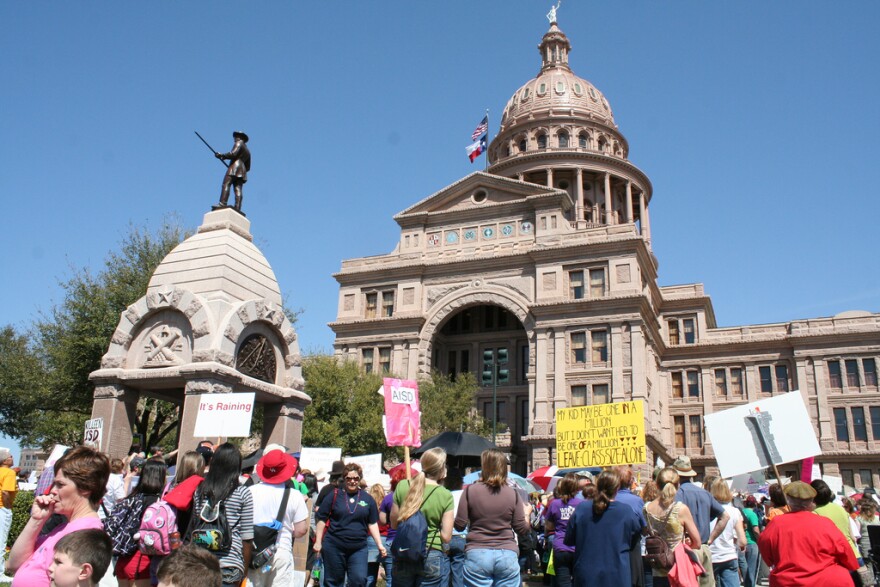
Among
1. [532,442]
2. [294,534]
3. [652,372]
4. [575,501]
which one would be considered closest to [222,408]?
[294,534]

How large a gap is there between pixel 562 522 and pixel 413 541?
2.94 metres

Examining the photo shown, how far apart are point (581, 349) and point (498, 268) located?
800 centimetres

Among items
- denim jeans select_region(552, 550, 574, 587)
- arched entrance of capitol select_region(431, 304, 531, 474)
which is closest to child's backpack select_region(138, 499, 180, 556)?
denim jeans select_region(552, 550, 574, 587)

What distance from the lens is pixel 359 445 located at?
127 feet

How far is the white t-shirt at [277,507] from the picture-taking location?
6953mm

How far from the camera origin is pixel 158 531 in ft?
18.4

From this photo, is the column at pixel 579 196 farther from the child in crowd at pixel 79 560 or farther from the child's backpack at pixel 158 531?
the child in crowd at pixel 79 560

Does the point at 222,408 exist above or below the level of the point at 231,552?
above

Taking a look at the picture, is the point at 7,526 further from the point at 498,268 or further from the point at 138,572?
the point at 498,268

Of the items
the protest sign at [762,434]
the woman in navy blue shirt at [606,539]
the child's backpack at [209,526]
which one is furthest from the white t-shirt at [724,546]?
the child's backpack at [209,526]

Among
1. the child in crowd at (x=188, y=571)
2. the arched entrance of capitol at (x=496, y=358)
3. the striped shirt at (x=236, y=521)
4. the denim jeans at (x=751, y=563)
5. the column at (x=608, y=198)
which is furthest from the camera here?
the column at (x=608, y=198)

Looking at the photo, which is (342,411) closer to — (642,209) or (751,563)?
(751,563)

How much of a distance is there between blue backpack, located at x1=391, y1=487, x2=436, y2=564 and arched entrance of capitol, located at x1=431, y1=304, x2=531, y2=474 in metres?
37.8

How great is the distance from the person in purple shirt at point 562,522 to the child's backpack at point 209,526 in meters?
4.47
